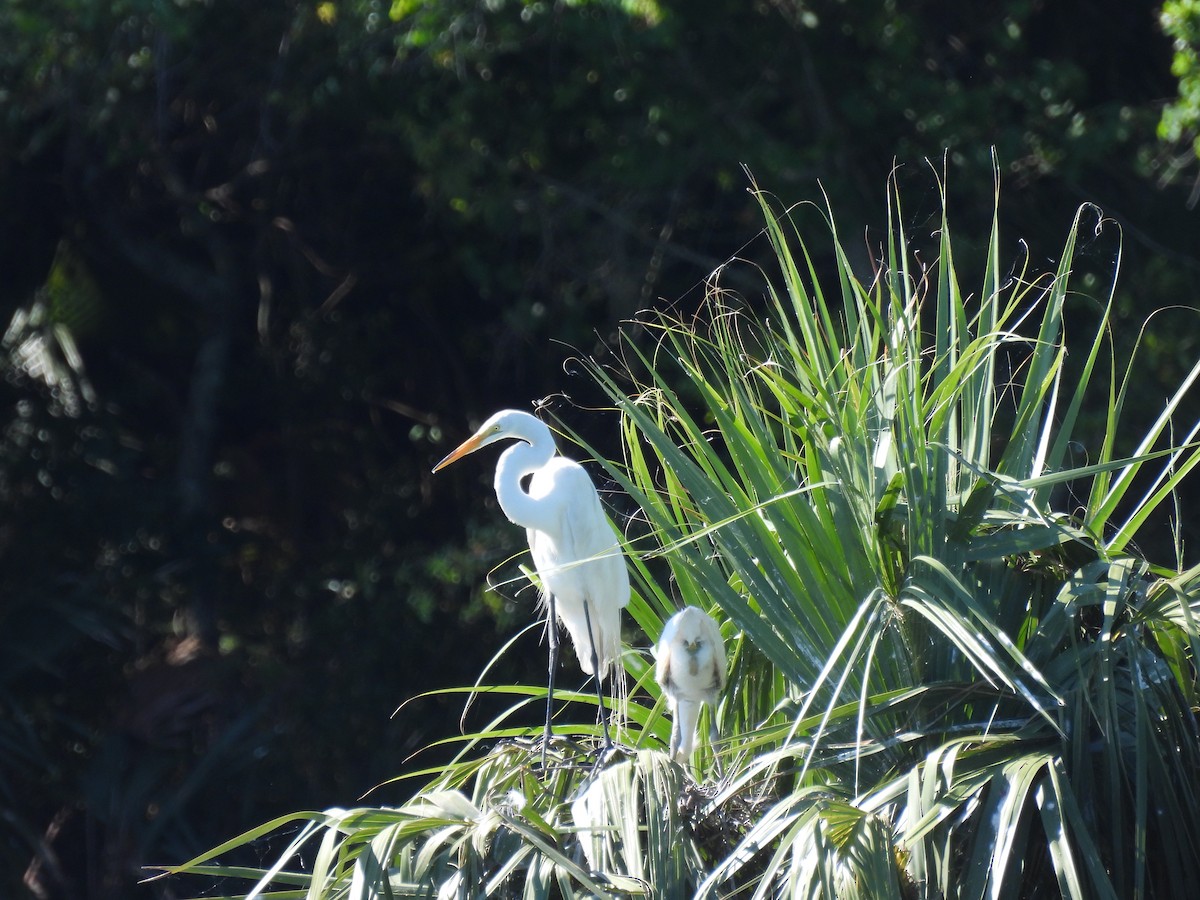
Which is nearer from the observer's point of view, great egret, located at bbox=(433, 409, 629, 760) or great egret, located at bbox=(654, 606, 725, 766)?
great egret, located at bbox=(654, 606, 725, 766)

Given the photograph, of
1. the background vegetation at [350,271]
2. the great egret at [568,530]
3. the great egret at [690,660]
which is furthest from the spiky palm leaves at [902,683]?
the background vegetation at [350,271]

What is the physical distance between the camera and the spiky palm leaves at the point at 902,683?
1.73 m

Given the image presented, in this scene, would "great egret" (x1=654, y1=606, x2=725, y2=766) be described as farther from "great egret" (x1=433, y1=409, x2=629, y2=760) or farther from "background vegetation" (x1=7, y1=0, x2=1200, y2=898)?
"background vegetation" (x1=7, y1=0, x2=1200, y2=898)

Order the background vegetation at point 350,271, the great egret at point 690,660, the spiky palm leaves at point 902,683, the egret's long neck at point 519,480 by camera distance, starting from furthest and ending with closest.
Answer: the background vegetation at point 350,271
the egret's long neck at point 519,480
the great egret at point 690,660
the spiky palm leaves at point 902,683

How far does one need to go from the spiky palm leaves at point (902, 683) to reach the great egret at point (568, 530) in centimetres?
67

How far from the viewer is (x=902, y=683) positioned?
6.44ft

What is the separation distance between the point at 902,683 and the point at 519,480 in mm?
1038

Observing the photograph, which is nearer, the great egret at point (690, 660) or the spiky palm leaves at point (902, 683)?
the spiky palm leaves at point (902, 683)

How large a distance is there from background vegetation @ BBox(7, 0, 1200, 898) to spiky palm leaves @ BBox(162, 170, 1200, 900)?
7.20 ft

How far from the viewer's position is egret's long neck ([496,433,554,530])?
2795 mm

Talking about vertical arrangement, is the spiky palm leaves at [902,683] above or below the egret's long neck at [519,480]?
below

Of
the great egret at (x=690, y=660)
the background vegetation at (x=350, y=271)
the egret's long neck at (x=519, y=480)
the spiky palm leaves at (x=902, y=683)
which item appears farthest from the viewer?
the background vegetation at (x=350, y=271)

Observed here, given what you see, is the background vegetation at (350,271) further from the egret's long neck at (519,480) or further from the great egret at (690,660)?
the great egret at (690,660)

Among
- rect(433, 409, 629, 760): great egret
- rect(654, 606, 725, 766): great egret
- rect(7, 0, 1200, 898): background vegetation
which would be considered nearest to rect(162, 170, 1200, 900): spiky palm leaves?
rect(654, 606, 725, 766): great egret
